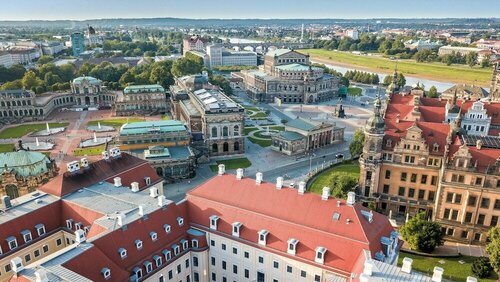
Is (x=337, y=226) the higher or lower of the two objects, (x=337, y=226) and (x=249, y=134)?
the higher

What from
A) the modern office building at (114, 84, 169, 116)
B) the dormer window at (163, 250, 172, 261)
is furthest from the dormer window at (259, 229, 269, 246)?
the modern office building at (114, 84, 169, 116)

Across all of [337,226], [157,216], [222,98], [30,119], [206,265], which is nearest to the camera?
[337,226]

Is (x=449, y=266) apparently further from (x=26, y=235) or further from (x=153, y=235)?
(x=26, y=235)

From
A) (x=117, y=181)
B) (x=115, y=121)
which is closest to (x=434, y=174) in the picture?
(x=117, y=181)

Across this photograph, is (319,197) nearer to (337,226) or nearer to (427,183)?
(337,226)

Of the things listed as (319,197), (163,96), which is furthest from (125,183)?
(163,96)

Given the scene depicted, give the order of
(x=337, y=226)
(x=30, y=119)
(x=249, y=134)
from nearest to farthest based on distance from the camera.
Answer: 1. (x=337, y=226)
2. (x=249, y=134)
3. (x=30, y=119)

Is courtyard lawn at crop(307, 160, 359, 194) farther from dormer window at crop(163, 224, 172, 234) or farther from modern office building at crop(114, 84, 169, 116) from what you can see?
modern office building at crop(114, 84, 169, 116)
